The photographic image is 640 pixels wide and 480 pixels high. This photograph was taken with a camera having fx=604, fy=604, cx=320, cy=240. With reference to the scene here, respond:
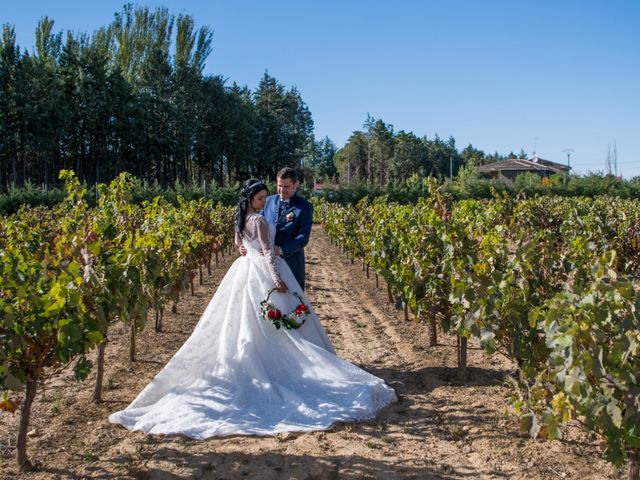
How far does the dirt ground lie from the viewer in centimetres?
333

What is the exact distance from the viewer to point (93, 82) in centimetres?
3738

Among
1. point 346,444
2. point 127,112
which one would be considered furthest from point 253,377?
point 127,112

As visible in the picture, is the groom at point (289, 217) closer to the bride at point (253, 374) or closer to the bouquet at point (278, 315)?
the bride at point (253, 374)

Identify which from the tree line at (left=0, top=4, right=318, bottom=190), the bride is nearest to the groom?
the bride

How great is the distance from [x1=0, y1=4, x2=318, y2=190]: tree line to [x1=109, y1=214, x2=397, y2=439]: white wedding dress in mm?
30228

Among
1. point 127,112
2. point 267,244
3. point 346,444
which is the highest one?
point 127,112

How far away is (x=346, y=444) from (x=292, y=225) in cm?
206

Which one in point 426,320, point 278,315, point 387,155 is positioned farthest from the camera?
point 387,155

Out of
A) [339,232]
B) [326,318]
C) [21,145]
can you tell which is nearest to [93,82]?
[21,145]

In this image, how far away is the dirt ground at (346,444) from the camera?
333cm

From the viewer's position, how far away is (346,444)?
3.71m

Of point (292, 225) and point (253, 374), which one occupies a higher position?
point (292, 225)

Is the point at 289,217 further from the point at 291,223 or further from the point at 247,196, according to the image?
the point at 247,196

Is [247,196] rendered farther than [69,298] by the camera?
Yes
